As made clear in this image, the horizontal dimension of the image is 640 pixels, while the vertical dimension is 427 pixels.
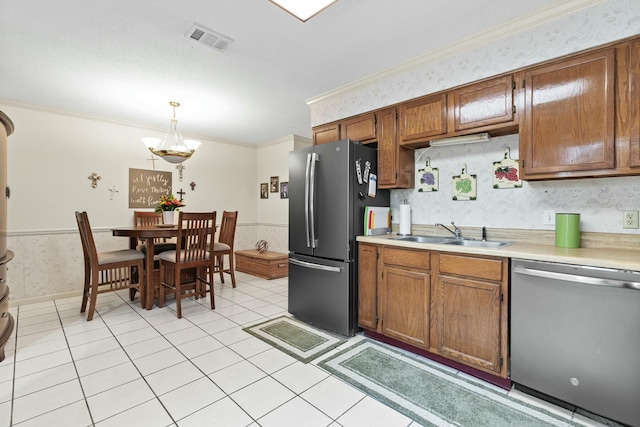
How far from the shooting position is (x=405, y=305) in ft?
7.80

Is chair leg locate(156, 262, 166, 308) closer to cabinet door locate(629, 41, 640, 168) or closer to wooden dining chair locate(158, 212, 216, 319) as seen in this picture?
wooden dining chair locate(158, 212, 216, 319)

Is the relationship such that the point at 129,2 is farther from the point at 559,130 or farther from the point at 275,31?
the point at 559,130

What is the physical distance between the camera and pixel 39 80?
9.94 feet

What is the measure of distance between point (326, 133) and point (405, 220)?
4.56 ft

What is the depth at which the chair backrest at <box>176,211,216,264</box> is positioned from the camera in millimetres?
3261

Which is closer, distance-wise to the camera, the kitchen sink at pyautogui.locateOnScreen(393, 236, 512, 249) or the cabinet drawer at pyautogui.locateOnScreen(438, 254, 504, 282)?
the cabinet drawer at pyautogui.locateOnScreen(438, 254, 504, 282)

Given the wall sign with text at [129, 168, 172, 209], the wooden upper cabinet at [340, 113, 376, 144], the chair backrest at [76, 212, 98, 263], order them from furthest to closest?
1. the wall sign with text at [129, 168, 172, 209]
2. the chair backrest at [76, 212, 98, 263]
3. the wooden upper cabinet at [340, 113, 376, 144]

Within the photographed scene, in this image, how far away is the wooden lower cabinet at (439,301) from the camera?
191 cm

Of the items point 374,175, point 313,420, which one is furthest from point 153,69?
point 313,420

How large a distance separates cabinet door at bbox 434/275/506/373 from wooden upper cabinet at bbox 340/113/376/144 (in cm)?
157

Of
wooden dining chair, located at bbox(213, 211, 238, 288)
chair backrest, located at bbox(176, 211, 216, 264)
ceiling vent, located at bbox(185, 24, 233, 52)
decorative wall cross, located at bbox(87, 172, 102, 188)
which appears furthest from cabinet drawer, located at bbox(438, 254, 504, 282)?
decorative wall cross, located at bbox(87, 172, 102, 188)

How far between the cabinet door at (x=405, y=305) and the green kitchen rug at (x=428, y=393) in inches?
6.8

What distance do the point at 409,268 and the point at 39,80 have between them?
409 cm

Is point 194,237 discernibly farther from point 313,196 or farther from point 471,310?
point 471,310
